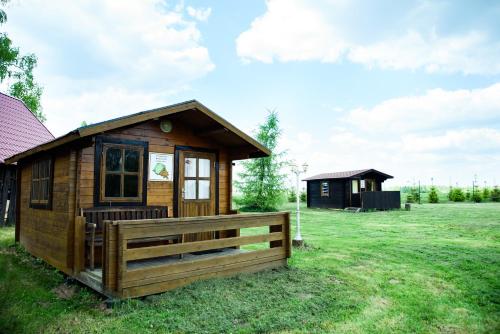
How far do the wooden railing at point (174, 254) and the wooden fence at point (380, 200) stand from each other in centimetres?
1772

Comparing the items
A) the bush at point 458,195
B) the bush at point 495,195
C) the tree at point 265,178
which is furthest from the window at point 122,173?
the bush at point 495,195

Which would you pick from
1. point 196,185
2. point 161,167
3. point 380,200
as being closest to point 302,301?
point 196,185

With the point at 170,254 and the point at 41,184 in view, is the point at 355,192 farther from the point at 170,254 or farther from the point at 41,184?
the point at 170,254

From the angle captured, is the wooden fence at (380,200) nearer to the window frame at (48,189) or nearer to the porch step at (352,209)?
the porch step at (352,209)

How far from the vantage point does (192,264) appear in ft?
17.0

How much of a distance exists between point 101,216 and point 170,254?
1745 mm

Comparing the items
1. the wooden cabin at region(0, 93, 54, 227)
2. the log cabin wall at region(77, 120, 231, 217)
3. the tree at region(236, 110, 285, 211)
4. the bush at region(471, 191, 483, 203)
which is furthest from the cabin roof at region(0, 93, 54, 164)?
the bush at region(471, 191, 483, 203)

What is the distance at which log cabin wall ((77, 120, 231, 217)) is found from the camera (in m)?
5.84

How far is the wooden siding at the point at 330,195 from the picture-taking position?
25016mm

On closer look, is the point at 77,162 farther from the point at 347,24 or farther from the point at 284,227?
the point at 347,24

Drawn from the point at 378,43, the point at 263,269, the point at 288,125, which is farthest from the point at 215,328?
the point at 288,125

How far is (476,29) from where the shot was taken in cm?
1162

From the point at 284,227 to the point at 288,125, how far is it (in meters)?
20.5

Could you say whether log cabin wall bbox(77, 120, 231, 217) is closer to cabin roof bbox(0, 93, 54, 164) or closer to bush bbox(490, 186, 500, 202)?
cabin roof bbox(0, 93, 54, 164)
